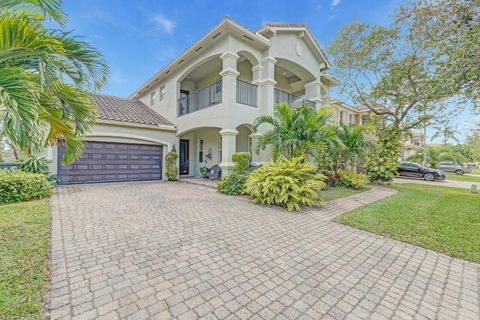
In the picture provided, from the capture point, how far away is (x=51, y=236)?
4.23 metres

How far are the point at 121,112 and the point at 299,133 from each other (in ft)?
35.2

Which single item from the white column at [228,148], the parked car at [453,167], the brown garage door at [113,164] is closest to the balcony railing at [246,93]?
the white column at [228,148]

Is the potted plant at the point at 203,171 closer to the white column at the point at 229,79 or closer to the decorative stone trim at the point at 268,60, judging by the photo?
the white column at the point at 229,79

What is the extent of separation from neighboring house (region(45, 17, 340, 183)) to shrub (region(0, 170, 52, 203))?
9.41 feet

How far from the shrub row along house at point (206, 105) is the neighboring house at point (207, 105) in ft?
0.14

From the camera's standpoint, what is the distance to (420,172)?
19.0m

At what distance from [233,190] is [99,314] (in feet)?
22.3

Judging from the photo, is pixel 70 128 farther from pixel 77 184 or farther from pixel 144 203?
pixel 77 184

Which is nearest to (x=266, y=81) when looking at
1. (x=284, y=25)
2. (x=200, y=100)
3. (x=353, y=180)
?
(x=284, y=25)

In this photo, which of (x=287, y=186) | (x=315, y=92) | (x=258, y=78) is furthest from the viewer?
(x=315, y=92)

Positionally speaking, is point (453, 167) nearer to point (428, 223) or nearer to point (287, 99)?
point (287, 99)

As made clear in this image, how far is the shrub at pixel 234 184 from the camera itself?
8944 millimetres

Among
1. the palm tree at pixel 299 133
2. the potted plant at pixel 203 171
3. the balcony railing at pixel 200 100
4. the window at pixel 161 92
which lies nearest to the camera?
the palm tree at pixel 299 133

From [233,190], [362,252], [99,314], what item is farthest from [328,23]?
[99,314]
